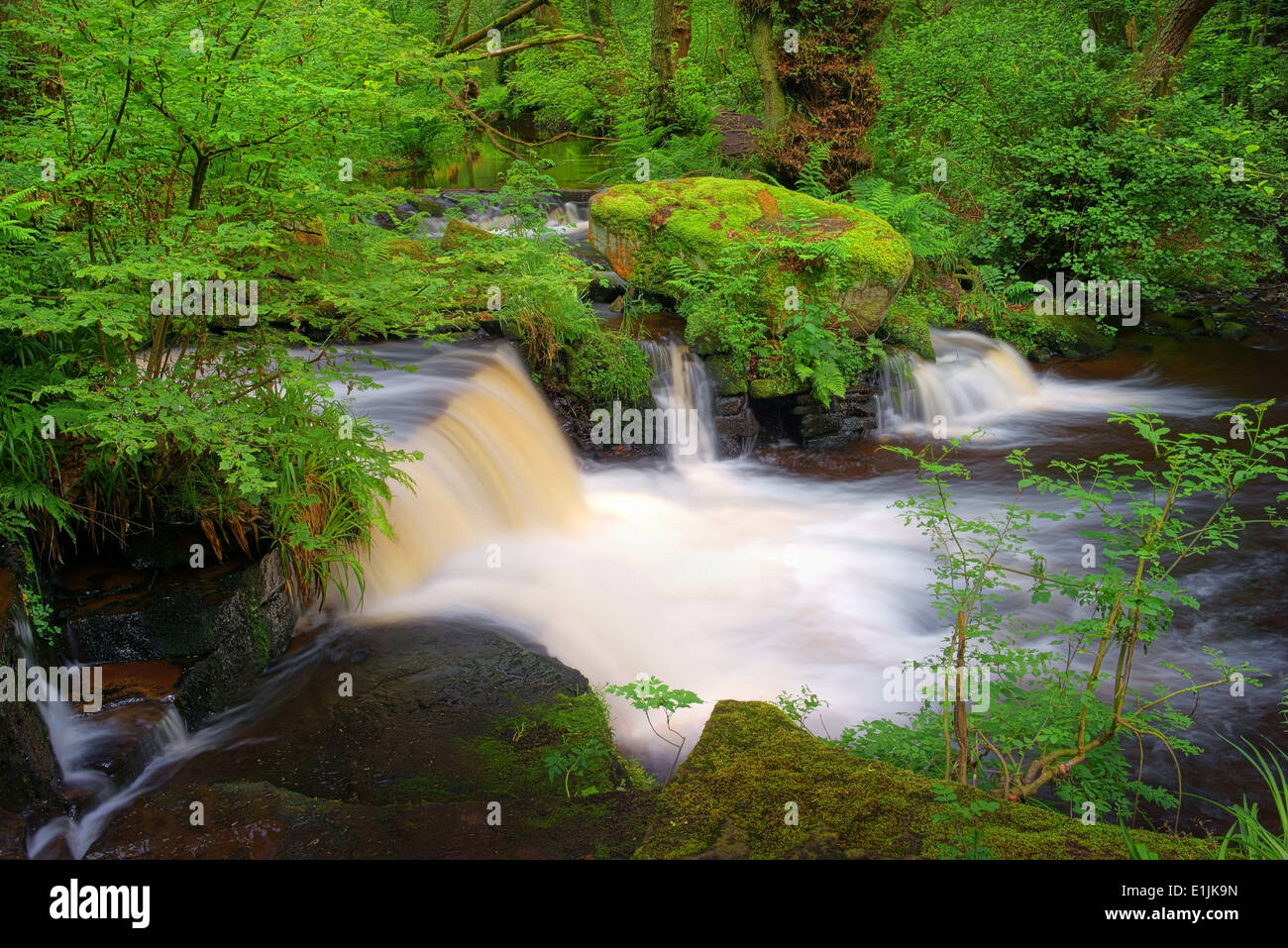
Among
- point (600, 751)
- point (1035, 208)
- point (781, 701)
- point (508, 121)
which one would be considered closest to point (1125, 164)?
point (1035, 208)

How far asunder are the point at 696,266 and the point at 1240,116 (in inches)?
326

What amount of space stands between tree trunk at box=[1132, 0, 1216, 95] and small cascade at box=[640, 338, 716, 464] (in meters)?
9.32

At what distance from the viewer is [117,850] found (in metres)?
3.61

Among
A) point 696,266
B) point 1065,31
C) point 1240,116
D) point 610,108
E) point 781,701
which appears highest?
point 1065,31

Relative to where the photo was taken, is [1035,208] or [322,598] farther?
[1035,208]

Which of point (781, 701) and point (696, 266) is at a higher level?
point (696, 266)

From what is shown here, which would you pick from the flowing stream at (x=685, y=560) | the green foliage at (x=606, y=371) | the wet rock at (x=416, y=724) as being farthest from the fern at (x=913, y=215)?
the wet rock at (x=416, y=724)

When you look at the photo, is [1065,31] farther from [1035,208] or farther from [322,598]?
[322,598]

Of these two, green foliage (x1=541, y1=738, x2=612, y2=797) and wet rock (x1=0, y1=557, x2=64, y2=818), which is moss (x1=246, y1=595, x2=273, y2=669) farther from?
green foliage (x1=541, y1=738, x2=612, y2=797)

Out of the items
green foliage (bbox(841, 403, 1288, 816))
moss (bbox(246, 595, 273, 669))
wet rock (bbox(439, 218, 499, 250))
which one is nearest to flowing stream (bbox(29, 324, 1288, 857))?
moss (bbox(246, 595, 273, 669))

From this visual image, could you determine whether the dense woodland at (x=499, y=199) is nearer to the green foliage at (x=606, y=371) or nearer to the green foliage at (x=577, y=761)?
the green foliage at (x=606, y=371)

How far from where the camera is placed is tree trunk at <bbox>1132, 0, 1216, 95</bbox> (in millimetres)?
14016

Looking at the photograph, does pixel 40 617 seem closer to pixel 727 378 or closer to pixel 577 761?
pixel 577 761

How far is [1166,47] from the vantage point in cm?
1438
